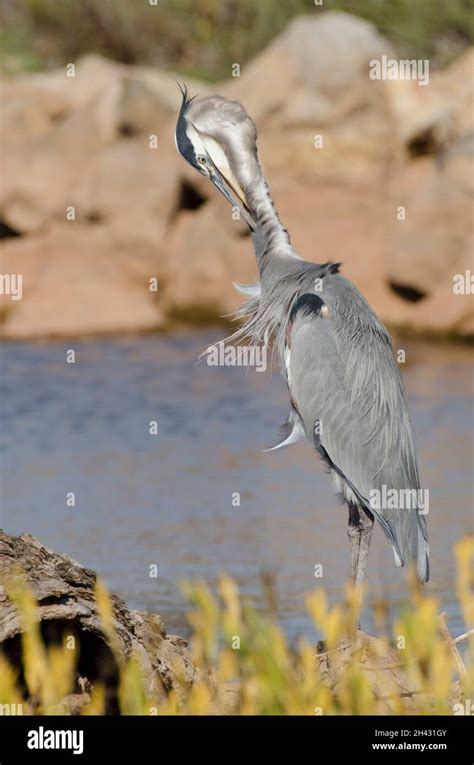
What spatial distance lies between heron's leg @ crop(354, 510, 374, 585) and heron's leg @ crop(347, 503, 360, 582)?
0.02 m

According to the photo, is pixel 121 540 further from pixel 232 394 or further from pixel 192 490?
pixel 232 394

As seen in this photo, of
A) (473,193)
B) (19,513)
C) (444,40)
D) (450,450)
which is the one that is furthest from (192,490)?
(444,40)

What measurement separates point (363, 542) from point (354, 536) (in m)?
0.08

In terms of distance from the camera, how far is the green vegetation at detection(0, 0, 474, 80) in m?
30.3

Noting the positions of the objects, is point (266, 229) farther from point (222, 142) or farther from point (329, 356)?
point (329, 356)

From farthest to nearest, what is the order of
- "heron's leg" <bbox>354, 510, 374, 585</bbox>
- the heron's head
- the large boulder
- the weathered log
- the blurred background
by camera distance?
the large boulder, the blurred background, the heron's head, "heron's leg" <bbox>354, 510, 374, 585</bbox>, the weathered log

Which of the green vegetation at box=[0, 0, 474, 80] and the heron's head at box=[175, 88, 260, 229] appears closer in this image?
the heron's head at box=[175, 88, 260, 229]

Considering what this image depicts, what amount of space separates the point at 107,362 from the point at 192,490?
254 inches

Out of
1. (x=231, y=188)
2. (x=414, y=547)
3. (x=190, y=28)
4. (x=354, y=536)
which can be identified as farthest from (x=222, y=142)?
(x=190, y=28)

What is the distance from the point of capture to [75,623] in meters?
5.60

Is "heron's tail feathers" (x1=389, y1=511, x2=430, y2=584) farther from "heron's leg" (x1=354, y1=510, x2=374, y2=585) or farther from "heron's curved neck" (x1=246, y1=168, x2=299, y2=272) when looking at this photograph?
"heron's curved neck" (x1=246, y1=168, x2=299, y2=272)

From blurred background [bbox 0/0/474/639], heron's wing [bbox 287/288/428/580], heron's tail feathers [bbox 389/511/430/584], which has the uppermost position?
blurred background [bbox 0/0/474/639]

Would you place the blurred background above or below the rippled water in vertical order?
above

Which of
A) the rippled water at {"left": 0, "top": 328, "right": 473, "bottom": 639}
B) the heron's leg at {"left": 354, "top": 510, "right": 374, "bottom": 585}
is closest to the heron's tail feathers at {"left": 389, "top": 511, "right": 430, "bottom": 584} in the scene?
the heron's leg at {"left": 354, "top": 510, "right": 374, "bottom": 585}
